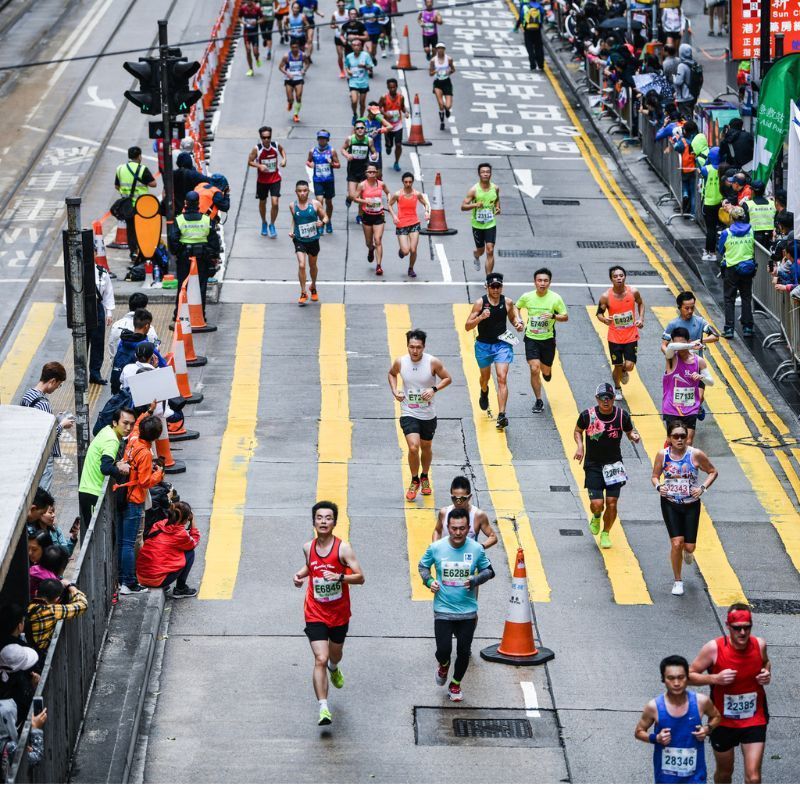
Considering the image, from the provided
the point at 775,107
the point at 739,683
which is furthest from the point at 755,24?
the point at 739,683

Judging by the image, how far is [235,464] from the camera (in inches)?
717

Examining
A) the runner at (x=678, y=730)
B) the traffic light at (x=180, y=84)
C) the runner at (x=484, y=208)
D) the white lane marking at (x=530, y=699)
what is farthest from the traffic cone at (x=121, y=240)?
the runner at (x=678, y=730)

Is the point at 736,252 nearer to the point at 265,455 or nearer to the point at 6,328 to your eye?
the point at 265,455

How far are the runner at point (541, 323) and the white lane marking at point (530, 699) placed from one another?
6753 mm

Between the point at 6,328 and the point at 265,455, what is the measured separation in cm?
642

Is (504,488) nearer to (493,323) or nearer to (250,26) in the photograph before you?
(493,323)

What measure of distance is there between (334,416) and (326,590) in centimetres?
776

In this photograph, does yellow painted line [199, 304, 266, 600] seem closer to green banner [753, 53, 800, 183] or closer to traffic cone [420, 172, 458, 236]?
traffic cone [420, 172, 458, 236]

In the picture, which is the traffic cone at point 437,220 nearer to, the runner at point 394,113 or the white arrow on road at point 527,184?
the white arrow on road at point 527,184

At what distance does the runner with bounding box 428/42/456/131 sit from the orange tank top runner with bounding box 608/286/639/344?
16.7 meters

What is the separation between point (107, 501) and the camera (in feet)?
44.8

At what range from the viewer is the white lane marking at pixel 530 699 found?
12.6 meters

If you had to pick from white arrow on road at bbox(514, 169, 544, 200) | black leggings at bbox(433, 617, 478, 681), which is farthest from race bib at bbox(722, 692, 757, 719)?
white arrow on road at bbox(514, 169, 544, 200)

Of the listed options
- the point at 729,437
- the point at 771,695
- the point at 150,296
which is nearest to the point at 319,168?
the point at 150,296
